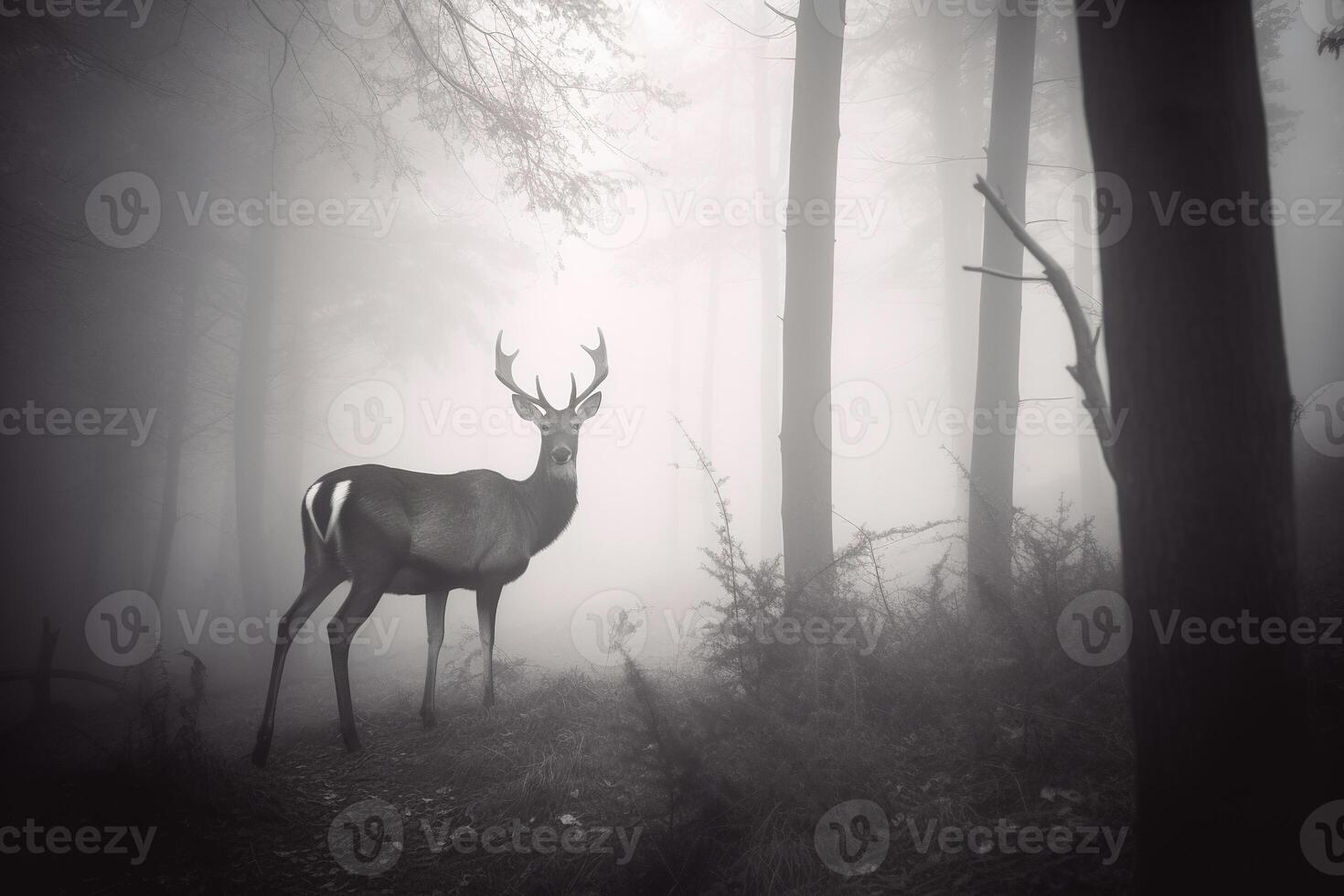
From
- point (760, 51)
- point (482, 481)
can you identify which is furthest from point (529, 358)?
point (482, 481)

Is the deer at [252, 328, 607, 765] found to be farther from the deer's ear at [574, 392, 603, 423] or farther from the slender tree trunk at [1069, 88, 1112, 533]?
the slender tree trunk at [1069, 88, 1112, 533]

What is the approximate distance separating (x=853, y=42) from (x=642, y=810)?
13.9 metres

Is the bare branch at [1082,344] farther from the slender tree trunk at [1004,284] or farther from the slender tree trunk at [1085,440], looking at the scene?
the slender tree trunk at [1085,440]

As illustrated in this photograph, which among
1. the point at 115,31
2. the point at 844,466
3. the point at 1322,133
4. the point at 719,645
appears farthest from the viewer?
the point at 844,466

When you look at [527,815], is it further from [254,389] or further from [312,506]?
[254,389]

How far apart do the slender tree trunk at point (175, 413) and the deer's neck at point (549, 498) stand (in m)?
10.1

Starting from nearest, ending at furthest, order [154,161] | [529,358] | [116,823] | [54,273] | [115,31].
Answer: [116,823] < [115,31] < [54,273] < [154,161] < [529,358]

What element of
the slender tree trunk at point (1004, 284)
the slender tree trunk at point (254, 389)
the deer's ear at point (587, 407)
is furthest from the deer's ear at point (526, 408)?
the slender tree trunk at point (254, 389)

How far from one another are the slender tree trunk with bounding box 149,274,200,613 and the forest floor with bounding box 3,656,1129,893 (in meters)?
8.96

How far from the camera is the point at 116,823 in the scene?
3256mm

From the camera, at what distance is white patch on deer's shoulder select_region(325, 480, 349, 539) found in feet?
14.9

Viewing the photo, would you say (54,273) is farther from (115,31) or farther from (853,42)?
(853,42)

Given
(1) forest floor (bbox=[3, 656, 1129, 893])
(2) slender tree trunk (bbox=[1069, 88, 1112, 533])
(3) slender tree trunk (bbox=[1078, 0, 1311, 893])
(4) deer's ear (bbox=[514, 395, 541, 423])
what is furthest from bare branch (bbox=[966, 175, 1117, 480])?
(2) slender tree trunk (bbox=[1069, 88, 1112, 533])

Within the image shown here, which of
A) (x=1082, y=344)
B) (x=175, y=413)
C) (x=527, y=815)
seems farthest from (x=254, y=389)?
(x=1082, y=344)
